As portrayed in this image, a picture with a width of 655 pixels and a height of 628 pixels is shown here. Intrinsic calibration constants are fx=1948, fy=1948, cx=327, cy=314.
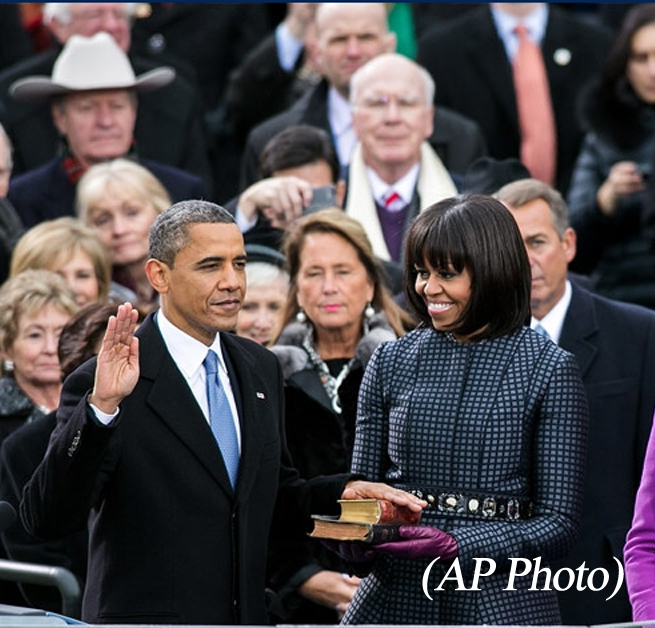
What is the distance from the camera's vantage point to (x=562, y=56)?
433 inches

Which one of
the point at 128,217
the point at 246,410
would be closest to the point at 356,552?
the point at 246,410

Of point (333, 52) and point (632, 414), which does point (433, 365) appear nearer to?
point (632, 414)

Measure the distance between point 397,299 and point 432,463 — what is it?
7.29 ft

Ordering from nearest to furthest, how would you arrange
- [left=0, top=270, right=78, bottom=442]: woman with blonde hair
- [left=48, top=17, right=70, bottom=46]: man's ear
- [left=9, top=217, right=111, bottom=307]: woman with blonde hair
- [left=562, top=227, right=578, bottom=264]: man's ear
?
[left=562, top=227, right=578, bottom=264]: man's ear < [left=0, top=270, right=78, bottom=442]: woman with blonde hair < [left=9, top=217, right=111, bottom=307]: woman with blonde hair < [left=48, top=17, right=70, bottom=46]: man's ear

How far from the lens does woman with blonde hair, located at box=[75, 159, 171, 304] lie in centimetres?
927

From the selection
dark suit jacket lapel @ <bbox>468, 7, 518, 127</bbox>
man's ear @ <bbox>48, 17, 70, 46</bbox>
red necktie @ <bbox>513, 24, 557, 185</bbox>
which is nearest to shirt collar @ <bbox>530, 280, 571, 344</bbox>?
red necktie @ <bbox>513, 24, 557, 185</bbox>

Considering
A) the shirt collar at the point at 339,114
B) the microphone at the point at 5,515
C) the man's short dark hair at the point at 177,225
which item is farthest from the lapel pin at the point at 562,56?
the microphone at the point at 5,515

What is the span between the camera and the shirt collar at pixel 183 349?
19.8 ft

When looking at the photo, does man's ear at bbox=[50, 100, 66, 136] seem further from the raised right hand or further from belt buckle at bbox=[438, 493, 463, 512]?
belt buckle at bbox=[438, 493, 463, 512]

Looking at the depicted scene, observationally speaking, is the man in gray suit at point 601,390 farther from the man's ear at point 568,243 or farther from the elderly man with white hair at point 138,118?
the elderly man with white hair at point 138,118

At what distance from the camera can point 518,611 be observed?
5.74 m

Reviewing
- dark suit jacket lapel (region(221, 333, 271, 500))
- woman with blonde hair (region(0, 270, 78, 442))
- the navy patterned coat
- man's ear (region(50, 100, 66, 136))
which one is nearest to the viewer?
the navy patterned coat

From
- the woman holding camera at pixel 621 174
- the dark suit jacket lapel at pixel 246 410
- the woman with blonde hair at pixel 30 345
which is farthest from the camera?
the woman holding camera at pixel 621 174

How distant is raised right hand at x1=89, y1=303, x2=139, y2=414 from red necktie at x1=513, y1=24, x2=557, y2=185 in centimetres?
532
